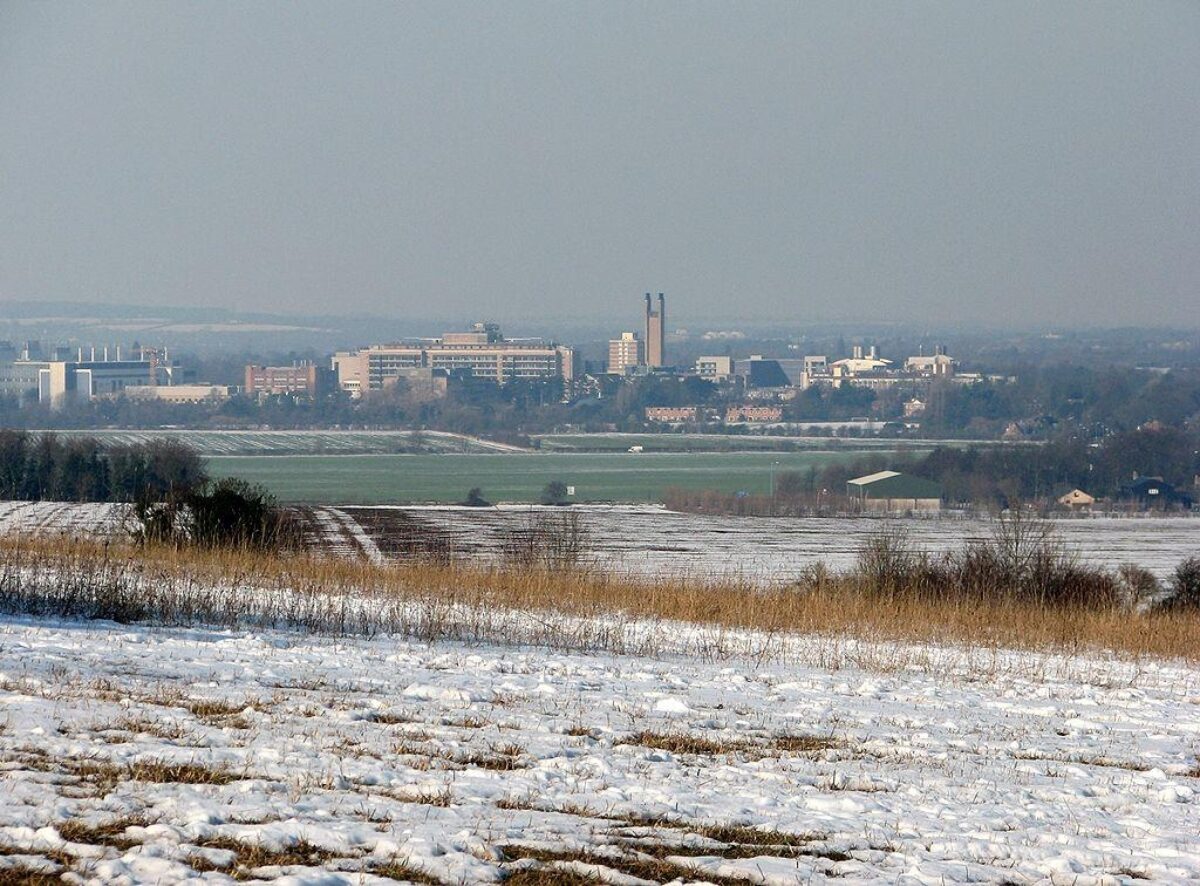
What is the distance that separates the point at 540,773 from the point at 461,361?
141m

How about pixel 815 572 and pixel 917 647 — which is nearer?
pixel 917 647

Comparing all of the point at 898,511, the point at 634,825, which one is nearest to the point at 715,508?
the point at 898,511

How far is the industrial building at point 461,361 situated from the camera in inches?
5335

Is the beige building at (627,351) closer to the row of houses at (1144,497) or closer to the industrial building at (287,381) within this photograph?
the industrial building at (287,381)

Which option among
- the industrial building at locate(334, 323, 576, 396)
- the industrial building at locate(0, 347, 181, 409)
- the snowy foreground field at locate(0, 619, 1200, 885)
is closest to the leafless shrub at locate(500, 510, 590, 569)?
the snowy foreground field at locate(0, 619, 1200, 885)

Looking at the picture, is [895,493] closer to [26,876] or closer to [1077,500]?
[1077,500]

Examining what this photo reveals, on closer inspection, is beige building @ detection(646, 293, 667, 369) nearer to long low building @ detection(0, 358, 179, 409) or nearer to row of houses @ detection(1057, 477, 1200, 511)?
long low building @ detection(0, 358, 179, 409)

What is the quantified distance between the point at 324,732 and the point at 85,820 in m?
2.25

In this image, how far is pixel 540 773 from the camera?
7.07 metres

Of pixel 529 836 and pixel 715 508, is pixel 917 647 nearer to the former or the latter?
pixel 529 836

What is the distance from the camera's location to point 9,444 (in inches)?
2018

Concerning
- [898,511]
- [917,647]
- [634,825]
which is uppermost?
[634,825]

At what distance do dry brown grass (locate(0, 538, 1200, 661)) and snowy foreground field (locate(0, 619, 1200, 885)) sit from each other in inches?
87.3

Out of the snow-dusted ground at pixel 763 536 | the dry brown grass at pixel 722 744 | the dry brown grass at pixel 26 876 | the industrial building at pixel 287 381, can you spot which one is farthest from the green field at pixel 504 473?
the dry brown grass at pixel 26 876
